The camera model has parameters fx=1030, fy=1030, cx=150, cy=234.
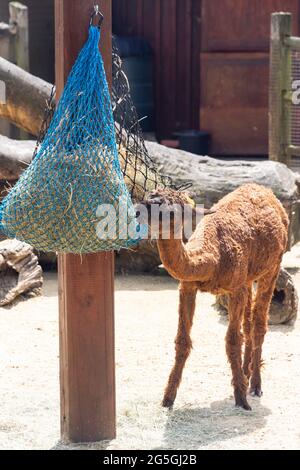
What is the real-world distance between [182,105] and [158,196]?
8878 millimetres

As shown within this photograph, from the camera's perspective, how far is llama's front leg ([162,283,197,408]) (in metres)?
5.36

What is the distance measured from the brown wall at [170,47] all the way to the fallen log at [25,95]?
15.9ft

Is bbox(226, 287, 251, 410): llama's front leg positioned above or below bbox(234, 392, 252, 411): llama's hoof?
above

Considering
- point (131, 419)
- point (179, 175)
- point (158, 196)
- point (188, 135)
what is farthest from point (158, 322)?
point (188, 135)

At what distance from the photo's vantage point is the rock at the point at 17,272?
7.65 meters

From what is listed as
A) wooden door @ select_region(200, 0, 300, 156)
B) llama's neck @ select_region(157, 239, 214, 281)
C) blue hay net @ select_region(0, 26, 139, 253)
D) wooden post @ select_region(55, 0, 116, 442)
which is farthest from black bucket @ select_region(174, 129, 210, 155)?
blue hay net @ select_region(0, 26, 139, 253)

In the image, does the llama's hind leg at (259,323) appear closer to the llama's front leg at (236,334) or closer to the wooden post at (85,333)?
the llama's front leg at (236,334)

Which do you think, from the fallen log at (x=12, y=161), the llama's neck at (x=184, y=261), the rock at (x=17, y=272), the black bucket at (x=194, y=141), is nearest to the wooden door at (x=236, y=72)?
the black bucket at (x=194, y=141)

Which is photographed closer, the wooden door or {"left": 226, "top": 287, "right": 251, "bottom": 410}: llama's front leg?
{"left": 226, "top": 287, "right": 251, "bottom": 410}: llama's front leg

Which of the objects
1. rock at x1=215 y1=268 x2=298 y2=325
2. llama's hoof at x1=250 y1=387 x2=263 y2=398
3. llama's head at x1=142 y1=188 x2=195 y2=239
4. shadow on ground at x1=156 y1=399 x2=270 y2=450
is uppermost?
llama's head at x1=142 y1=188 x2=195 y2=239

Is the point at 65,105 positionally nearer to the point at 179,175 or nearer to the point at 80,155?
the point at 80,155

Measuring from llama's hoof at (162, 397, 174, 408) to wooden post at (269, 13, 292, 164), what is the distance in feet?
17.1

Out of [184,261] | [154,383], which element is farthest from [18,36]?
[184,261]

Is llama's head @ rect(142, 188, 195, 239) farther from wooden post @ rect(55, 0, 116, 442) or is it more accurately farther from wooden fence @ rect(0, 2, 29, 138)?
wooden fence @ rect(0, 2, 29, 138)
